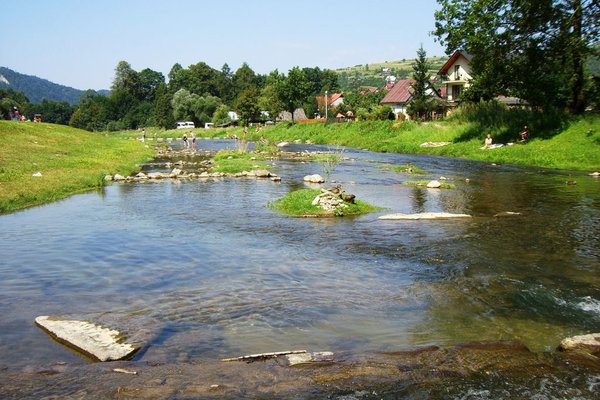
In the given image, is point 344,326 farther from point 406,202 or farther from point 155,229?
point 406,202

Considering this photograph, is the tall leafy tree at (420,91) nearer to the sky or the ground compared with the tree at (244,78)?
nearer to the ground

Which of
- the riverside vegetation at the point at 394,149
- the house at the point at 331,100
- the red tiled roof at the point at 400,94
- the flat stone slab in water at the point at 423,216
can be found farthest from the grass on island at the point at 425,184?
the house at the point at 331,100

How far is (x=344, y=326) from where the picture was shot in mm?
9094

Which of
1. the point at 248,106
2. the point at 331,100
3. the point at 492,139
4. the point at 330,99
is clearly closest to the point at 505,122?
the point at 492,139

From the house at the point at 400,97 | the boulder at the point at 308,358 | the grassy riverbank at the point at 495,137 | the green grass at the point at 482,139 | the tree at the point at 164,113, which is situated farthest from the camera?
the tree at the point at 164,113

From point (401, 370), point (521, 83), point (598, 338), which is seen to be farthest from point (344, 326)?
point (521, 83)

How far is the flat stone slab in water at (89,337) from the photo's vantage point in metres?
7.71

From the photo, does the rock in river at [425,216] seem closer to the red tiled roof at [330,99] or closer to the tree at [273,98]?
the tree at [273,98]

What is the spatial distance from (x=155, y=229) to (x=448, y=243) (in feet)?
33.1

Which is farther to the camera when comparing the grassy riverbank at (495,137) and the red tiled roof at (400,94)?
the red tiled roof at (400,94)

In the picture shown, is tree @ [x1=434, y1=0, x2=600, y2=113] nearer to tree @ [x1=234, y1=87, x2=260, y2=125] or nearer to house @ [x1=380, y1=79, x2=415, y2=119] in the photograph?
house @ [x1=380, y1=79, x2=415, y2=119]

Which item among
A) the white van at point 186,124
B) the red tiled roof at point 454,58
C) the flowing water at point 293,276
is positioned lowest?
the flowing water at point 293,276

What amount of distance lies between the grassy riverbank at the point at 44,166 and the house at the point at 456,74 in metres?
51.5

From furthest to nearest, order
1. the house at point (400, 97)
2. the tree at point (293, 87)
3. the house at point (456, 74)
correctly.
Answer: the tree at point (293, 87) → the house at point (400, 97) → the house at point (456, 74)
